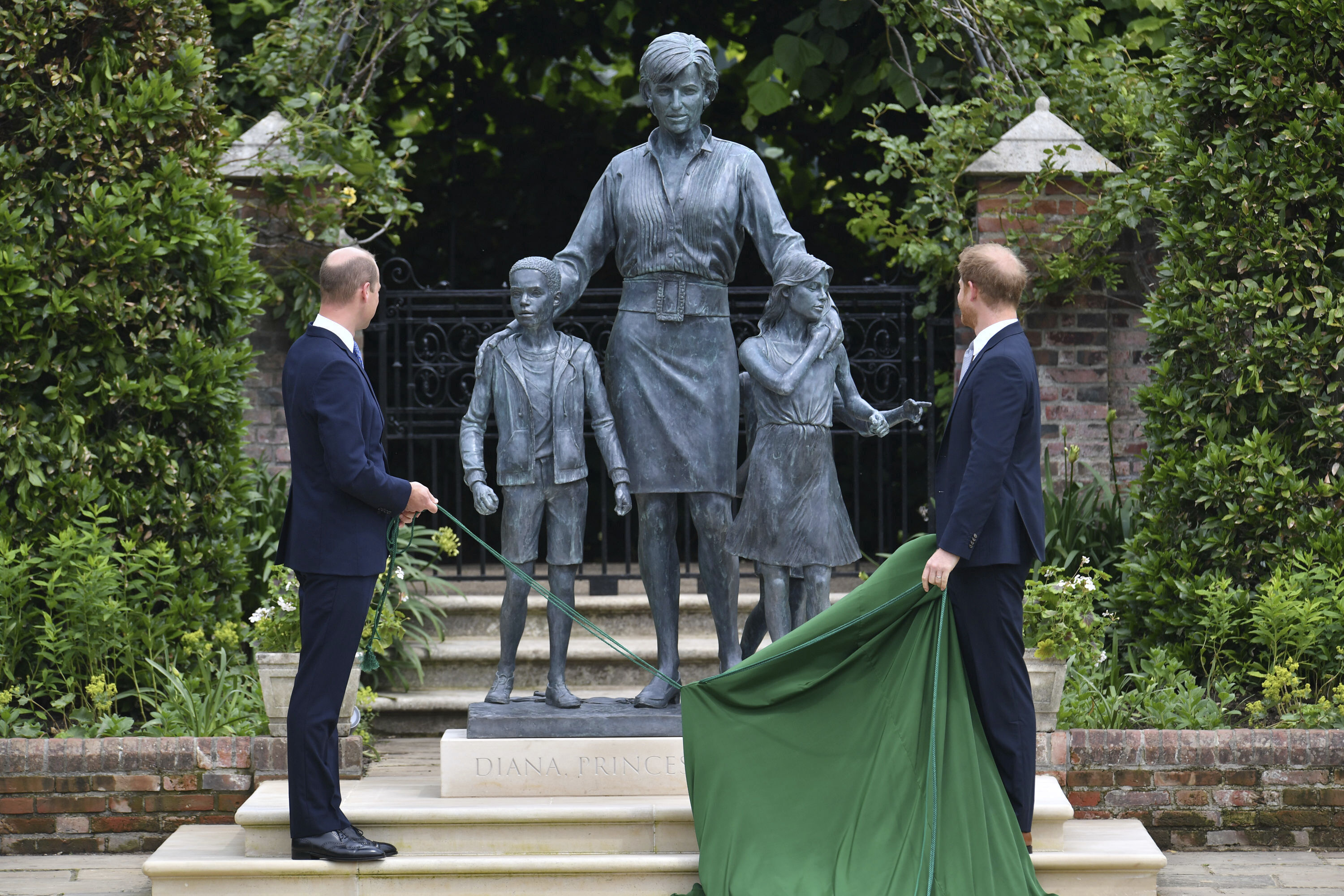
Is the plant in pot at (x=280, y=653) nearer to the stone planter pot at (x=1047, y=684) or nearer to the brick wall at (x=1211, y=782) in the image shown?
the stone planter pot at (x=1047, y=684)

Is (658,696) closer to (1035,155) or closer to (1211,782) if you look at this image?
(1211,782)

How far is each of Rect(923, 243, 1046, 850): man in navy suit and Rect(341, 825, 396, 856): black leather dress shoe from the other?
180 cm

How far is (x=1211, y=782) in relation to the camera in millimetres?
5121

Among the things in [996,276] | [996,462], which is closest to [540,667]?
[996,462]

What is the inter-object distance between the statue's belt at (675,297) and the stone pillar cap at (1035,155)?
282 cm

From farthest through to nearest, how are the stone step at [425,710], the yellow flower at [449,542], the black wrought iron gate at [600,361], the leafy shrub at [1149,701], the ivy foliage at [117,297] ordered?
1. the black wrought iron gate at [600,361]
2. the stone step at [425,710]
3. the yellow flower at [449,542]
4. the ivy foliage at [117,297]
5. the leafy shrub at [1149,701]

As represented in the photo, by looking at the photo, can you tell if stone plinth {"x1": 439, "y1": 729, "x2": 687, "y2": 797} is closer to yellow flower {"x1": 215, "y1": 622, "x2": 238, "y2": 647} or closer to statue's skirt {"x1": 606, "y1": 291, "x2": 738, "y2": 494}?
statue's skirt {"x1": 606, "y1": 291, "x2": 738, "y2": 494}

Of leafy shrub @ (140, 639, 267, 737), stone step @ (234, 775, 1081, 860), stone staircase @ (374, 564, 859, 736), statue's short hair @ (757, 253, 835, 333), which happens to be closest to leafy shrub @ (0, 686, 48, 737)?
leafy shrub @ (140, 639, 267, 737)

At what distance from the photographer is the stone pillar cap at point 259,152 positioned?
717 centimetres

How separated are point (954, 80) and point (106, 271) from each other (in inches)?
180

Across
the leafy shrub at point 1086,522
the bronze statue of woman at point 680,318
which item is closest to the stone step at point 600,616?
the leafy shrub at point 1086,522

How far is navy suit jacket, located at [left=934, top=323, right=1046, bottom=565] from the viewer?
156 inches

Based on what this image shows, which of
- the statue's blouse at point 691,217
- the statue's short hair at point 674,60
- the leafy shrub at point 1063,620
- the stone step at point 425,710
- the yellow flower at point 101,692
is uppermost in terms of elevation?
the statue's short hair at point 674,60

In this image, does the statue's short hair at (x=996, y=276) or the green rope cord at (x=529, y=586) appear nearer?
the statue's short hair at (x=996, y=276)
